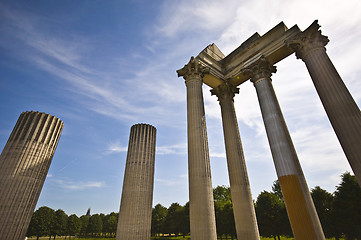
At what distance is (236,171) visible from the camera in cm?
2161

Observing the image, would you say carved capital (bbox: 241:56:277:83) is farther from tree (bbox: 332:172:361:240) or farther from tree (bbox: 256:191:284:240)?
tree (bbox: 256:191:284:240)

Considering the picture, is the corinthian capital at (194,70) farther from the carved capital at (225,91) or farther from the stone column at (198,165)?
the carved capital at (225,91)

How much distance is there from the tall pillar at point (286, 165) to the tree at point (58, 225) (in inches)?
4992

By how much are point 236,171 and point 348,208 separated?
32852mm

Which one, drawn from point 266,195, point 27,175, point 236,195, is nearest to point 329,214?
point 266,195

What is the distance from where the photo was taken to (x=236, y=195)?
20.4m

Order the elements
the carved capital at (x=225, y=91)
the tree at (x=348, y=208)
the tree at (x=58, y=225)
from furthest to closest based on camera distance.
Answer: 1. the tree at (x=58, y=225)
2. the tree at (x=348, y=208)
3. the carved capital at (x=225, y=91)

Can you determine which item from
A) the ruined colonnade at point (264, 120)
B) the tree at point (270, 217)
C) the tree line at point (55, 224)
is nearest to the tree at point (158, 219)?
the tree line at point (55, 224)

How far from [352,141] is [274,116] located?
663cm

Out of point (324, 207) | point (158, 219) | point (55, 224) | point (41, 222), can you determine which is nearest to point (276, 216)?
point (324, 207)

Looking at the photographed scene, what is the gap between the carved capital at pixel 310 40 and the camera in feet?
60.4

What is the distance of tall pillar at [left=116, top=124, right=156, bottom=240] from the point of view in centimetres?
2110

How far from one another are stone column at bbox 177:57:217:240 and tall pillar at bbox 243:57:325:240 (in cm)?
690

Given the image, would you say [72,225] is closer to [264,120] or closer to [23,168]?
[23,168]
